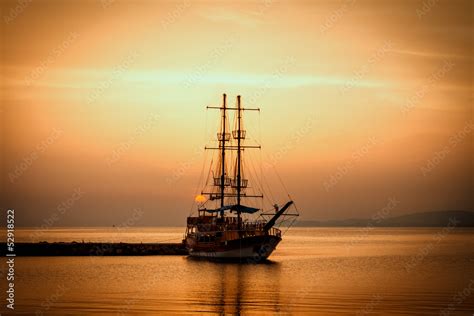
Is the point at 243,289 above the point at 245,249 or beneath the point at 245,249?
beneath

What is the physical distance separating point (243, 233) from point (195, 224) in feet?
26.4

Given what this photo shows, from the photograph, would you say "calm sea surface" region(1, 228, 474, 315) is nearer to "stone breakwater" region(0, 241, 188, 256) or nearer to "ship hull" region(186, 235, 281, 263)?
"ship hull" region(186, 235, 281, 263)

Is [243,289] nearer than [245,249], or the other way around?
[243,289]

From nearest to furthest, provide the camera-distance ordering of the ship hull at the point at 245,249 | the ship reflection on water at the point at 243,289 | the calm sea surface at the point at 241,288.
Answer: the calm sea surface at the point at 241,288 < the ship reflection on water at the point at 243,289 < the ship hull at the point at 245,249

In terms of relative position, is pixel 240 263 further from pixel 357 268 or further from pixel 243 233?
pixel 357 268

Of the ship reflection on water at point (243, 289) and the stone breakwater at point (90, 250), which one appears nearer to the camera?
the ship reflection on water at point (243, 289)

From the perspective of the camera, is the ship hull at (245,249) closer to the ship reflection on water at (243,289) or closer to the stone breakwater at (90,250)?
the ship reflection on water at (243,289)

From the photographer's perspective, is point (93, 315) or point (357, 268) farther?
point (357, 268)

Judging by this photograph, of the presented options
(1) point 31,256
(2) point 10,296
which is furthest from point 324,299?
(1) point 31,256

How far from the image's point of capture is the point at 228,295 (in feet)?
160

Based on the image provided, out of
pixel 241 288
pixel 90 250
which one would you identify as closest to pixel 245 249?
pixel 241 288

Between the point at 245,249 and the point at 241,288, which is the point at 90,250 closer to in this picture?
the point at 245,249

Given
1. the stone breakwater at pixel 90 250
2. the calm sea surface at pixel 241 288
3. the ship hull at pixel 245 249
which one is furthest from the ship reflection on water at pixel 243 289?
the stone breakwater at pixel 90 250

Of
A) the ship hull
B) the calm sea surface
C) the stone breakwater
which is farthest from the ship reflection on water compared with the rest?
the stone breakwater
